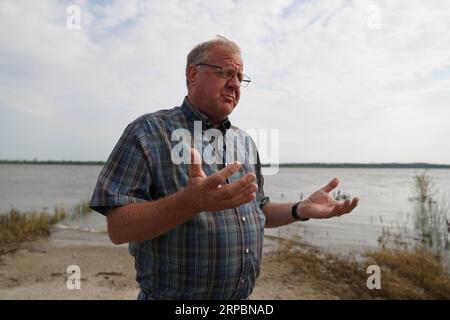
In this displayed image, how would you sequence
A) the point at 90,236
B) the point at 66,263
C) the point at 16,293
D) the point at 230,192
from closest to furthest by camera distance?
the point at 230,192 < the point at 16,293 < the point at 66,263 < the point at 90,236

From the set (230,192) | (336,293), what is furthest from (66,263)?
(230,192)

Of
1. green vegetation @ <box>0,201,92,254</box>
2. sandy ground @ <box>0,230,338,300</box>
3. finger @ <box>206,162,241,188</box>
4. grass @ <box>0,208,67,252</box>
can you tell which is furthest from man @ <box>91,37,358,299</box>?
grass @ <box>0,208,67,252</box>

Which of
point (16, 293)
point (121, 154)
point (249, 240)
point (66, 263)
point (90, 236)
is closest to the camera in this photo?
point (121, 154)

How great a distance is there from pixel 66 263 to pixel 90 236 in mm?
4703

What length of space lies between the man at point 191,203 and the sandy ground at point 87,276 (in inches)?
219

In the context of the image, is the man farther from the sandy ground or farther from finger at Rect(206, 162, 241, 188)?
the sandy ground

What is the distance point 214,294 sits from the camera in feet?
6.47

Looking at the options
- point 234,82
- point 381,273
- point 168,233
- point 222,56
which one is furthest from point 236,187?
point 381,273

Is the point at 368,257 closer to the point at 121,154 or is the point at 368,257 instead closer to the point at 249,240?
the point at 249,240

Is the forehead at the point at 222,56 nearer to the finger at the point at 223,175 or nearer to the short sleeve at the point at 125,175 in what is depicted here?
the short sleeve at the point at 125,175

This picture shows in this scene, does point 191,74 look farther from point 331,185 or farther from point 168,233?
point 331,185

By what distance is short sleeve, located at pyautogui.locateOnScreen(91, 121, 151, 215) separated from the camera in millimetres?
1729

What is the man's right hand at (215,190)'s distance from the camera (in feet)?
4.63

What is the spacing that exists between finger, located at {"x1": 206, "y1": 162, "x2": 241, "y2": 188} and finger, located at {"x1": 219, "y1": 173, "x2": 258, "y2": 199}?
0.04m
